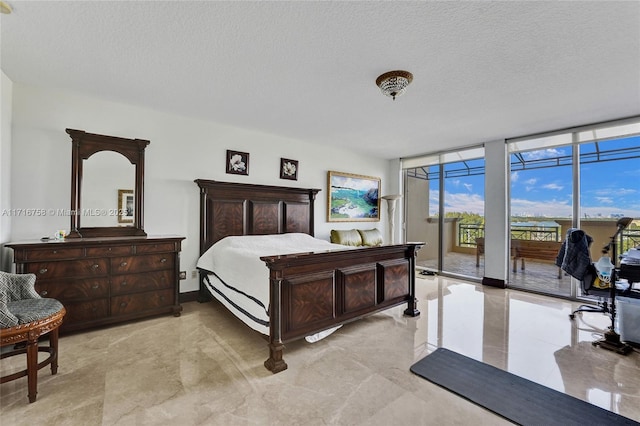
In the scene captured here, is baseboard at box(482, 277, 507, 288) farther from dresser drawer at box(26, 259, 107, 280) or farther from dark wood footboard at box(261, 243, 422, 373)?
dresser drawer at box(26, 259, 107, 280)

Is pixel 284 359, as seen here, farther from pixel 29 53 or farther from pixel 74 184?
pixel 29 53

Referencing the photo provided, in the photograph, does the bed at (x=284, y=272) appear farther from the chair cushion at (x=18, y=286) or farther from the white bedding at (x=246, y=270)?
the chair cushion at (x=18, y=286)

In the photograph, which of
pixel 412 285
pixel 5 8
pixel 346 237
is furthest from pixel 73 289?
pixel 346 237

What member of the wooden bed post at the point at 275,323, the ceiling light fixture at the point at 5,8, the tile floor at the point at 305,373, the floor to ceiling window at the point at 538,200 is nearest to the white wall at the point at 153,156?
the tile floor at the point at 305,373

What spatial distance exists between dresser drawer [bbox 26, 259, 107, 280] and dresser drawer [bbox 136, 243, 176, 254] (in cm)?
32

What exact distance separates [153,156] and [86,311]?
1.86 metres

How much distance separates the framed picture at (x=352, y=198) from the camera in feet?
17.5

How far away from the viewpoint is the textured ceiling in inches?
69.2

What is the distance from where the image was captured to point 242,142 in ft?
13.7

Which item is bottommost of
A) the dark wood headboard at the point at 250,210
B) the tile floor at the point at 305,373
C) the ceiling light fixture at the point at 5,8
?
the tile floor at the point at 305,373

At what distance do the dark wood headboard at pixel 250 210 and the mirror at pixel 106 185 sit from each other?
0.73m

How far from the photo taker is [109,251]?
2793 millimetres

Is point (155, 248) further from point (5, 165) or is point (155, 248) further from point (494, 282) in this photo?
point (494, 282)

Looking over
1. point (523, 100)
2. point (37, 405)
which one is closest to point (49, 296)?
point (37, 405)
